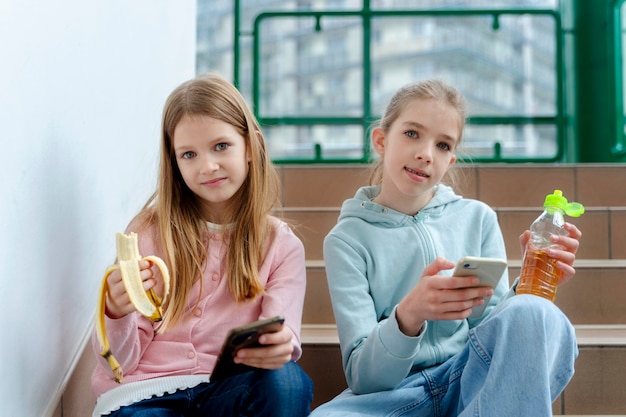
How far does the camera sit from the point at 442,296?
3.75ft

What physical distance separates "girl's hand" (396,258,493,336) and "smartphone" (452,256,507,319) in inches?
0.4

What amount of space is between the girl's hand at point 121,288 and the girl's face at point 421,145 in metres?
0.51

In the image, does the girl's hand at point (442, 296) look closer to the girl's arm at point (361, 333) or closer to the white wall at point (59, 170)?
the girl's arm at point (361, 333)

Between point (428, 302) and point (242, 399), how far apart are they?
1.19ft

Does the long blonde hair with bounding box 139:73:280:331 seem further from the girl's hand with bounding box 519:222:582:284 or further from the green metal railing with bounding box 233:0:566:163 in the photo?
the green metal railing with bounding box 233:0:566:163

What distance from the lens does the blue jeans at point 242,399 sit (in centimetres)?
124

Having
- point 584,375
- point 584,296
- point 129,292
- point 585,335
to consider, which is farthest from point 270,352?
point 584,296

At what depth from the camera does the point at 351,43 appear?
136 inches

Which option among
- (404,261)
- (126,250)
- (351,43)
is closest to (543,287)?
(404,261)

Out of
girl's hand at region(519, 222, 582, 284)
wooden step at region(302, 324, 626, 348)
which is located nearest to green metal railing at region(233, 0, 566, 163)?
wooden step at region(302, 324, 626, 348)

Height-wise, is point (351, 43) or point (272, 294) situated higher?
point (351, 43)

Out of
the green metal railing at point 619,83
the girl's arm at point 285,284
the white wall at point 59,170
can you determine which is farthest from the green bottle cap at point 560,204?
the green metal railing at point 619,83

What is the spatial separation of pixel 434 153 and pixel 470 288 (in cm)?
35

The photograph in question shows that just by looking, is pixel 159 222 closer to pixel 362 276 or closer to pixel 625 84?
pixel 362 276
